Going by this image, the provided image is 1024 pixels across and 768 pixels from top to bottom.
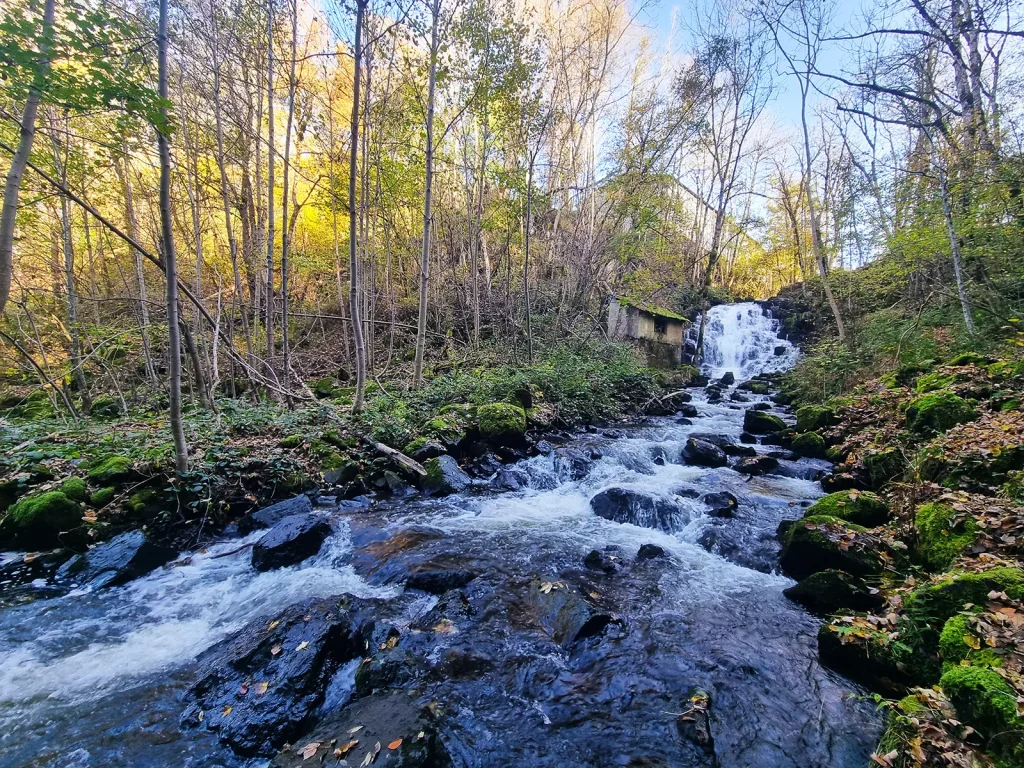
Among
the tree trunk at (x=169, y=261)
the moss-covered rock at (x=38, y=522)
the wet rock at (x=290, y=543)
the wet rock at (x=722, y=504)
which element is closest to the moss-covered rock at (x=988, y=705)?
the wet rock at (x=722, y=504)

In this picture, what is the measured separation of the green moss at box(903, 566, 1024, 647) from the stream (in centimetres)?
67

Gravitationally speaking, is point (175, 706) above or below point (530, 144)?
below

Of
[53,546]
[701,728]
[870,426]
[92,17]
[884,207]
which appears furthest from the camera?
[884,207]

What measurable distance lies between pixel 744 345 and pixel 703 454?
40.9 ft

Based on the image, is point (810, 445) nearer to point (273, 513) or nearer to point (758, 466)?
point (758, 466)

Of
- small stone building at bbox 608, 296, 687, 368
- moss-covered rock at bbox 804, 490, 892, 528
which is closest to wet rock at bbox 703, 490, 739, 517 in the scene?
moss-covered rock at bbox 804, 490, 892, 528

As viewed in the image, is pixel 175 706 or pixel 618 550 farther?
pixel 618 550

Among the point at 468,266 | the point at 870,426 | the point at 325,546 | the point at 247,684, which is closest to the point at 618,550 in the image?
the point at 325,546

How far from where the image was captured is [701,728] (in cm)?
265

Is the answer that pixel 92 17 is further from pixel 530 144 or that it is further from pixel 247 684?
pixel 530 144

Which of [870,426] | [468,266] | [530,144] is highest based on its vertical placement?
[530,144]

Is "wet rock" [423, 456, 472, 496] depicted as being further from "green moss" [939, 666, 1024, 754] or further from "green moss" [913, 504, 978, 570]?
"green moss" [939, 666, 1024, 754]

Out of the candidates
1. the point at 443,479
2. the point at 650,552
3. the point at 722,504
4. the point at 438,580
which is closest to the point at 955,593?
the point at 650,552

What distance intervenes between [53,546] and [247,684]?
3343 mm
